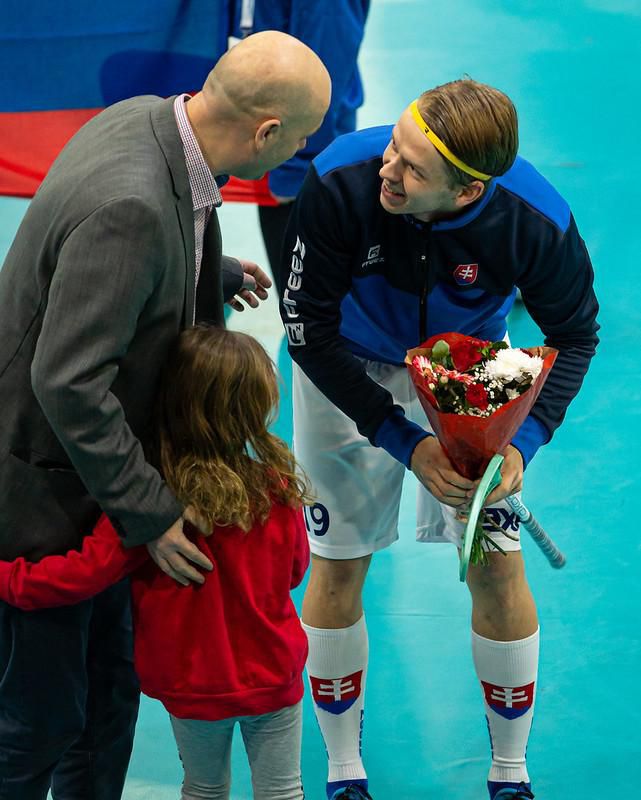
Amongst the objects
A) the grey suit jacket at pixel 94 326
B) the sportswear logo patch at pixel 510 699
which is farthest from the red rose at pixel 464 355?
the sportswear logo patch at pixel 510 699

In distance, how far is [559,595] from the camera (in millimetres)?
4180

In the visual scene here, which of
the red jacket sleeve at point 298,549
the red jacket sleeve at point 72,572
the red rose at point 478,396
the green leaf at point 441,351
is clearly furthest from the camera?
the green leaf at point 441,351

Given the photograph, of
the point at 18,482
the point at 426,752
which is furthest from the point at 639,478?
the point at 18,482

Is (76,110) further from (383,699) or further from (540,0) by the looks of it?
(540,0)

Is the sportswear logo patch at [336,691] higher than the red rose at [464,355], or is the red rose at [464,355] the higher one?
the red rose at [464,355]

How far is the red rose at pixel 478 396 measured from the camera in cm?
273

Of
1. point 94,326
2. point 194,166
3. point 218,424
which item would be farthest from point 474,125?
point 94,326

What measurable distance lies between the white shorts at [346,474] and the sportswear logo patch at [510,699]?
40 centimetres

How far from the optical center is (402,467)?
10.9 feet

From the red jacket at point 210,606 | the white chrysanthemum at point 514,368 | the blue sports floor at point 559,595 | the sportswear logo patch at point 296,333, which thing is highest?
the white chrysanthemum at point 514,368

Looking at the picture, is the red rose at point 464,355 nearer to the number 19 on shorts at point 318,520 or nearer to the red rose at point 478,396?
the red rose at point 478,396

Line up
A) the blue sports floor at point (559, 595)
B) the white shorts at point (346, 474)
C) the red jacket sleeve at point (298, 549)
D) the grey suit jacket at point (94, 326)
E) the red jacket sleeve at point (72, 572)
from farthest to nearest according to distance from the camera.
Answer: the blue sports floor at point (559, 595), the white shorts at point (346, 474), the red jacket sleeve at point (298, 549), the red jacket sleeve at point (72, 572), the grey suit jacket at point (94, 326)

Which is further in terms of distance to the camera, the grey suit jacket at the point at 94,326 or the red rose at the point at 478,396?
the red rose at the point at 478,396

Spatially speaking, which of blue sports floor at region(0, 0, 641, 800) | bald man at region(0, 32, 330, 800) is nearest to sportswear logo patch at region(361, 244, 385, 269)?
bald man at region(0, 32, 330, 800)
